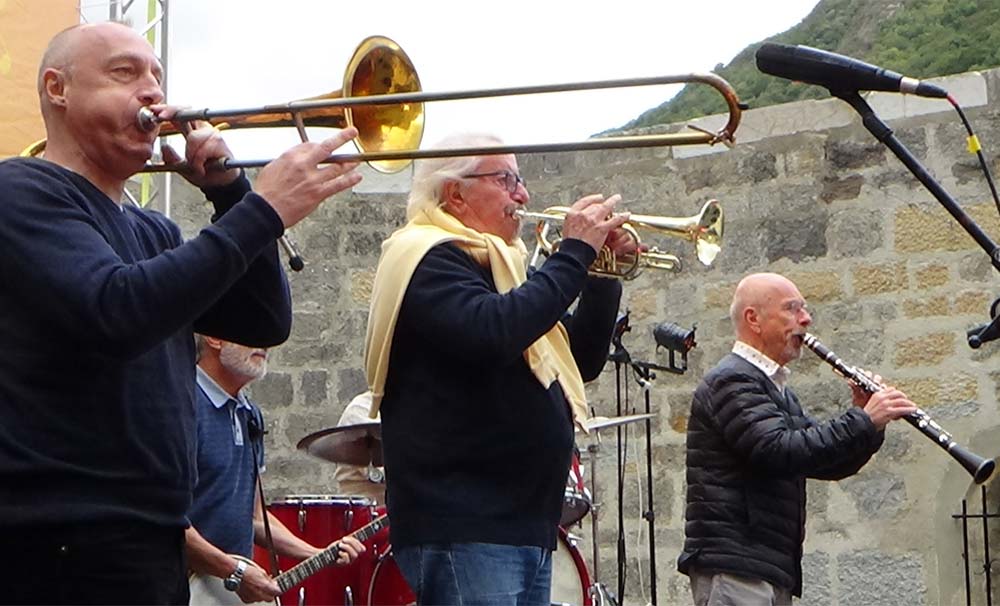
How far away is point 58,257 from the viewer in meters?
2.32

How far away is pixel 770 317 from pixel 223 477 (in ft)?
6.63

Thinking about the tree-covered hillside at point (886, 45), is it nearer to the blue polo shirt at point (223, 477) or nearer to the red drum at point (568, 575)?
the red drum at point (568, 575)

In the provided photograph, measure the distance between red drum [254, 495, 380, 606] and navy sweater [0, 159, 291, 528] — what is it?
265cm

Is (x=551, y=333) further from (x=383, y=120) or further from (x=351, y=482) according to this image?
(x=351, y=482)

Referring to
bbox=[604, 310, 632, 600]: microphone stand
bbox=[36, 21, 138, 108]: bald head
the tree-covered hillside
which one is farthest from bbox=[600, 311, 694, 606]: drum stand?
bbox=[36, 21, 138, 108]: bald head

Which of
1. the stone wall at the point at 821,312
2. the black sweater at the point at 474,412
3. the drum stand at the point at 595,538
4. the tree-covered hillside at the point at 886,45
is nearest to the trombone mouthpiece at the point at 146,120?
the black sweater at the point at 474,412

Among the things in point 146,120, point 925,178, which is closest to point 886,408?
point 925,178

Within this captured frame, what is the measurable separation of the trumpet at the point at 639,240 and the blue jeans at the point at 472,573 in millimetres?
752

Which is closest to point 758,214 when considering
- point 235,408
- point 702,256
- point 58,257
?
point 702,256

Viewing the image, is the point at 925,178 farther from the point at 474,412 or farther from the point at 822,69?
the point at 474,412

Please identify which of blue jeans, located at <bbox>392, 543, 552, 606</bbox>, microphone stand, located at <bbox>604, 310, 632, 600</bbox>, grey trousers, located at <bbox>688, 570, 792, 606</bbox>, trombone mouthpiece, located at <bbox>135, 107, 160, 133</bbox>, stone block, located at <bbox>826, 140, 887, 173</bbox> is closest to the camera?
trombone mouthpiece, located at <bbox>135, 107, 160, 133</bbox>

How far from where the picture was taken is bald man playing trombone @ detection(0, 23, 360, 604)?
7.44ft

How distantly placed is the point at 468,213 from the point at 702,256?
156 centimetres

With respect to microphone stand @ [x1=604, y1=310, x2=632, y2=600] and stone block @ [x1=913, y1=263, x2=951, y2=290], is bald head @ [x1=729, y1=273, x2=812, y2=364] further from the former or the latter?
stone block @ [x1=913, y1=263, x2=951, y2=290]
